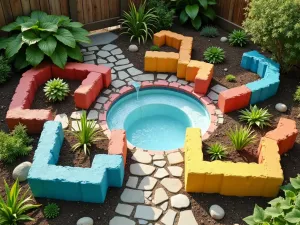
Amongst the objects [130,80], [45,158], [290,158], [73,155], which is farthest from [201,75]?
[45,158]

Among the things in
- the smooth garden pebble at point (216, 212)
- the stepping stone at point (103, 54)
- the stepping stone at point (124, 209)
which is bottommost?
the stepping stone at point (124, 209)

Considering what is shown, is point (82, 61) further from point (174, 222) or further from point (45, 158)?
point (174, 222)

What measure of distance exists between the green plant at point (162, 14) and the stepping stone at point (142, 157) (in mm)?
3543

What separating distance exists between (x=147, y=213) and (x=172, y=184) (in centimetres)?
58

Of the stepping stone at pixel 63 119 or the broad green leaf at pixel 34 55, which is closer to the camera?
the stepping stone at pixel 63 119

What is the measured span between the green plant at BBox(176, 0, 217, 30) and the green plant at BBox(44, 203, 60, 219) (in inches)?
210

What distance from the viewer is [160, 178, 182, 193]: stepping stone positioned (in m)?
4.91

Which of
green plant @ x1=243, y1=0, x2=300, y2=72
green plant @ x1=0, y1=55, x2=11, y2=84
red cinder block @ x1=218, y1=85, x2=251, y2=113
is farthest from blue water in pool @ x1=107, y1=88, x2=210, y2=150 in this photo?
green plant @ x1=0, y1=55, x2=11, y2=84

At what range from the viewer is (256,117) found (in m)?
5.74

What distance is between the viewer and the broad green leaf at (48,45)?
632 centimetres

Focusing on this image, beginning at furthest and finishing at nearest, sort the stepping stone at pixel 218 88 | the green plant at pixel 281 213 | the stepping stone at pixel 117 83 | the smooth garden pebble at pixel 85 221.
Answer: the stepping stone at pixel 117 83 < the stepping stone at pixel 218 88 < the smooth garden pebble at pixel 85 221 < the green plant at pixel 281 213

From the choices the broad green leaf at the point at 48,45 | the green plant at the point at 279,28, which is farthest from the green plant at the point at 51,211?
the green plant at the point at 279,28

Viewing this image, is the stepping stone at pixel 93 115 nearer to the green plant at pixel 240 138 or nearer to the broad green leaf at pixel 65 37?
the broad green leaf at pixel 65 37

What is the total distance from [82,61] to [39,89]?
1041 mm
